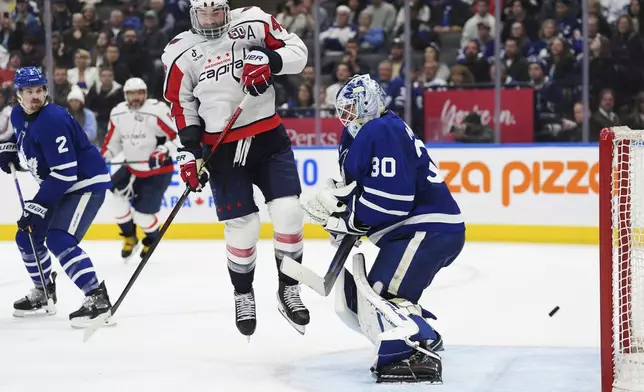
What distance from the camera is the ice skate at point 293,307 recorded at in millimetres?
3669

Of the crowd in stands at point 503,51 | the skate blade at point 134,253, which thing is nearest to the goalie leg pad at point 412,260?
the skate blade at point 134,253

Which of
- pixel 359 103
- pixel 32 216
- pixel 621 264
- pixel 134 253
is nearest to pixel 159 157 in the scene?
pixel 134 253

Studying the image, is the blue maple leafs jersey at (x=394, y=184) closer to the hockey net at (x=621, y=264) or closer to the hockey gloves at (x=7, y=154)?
the hockey net at (x=621, y=264)

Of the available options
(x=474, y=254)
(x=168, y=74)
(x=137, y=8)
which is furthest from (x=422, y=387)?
(x=137, y=8)

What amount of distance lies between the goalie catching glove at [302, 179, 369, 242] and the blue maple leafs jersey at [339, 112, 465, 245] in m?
0.02

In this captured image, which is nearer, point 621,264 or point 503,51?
point 621,264

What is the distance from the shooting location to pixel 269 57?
3654mm

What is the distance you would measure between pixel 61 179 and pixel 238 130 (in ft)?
2.88

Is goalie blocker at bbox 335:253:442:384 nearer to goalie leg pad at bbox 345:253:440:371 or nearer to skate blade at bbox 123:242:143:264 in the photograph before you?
goalie leg pad at bbox 345:253:440:371

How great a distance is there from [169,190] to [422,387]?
15.2 ft

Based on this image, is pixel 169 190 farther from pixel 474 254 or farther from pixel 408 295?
pixel 408 295

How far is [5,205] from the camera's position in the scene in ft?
24.9

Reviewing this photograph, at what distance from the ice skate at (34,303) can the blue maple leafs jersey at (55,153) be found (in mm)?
592

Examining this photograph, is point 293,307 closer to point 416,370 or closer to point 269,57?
point 416,370
